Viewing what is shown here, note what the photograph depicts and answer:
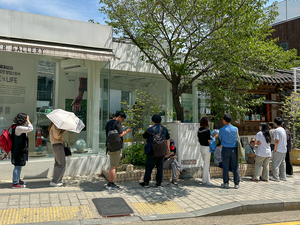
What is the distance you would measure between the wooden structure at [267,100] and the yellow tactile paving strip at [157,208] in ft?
26.8

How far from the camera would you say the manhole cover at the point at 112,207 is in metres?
4.83

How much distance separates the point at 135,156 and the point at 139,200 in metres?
2.40

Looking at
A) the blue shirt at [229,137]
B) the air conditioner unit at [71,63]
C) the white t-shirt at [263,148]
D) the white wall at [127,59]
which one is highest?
the white wall at [127,59]

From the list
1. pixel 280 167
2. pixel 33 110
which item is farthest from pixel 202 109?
pixel 33 110

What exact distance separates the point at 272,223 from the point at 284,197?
5.19ft

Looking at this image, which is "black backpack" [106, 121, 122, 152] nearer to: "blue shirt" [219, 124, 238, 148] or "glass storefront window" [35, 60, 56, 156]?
"glass storefront window" [35, 60, 56, 156]

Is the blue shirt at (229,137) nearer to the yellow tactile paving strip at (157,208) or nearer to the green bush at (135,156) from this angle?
the yellow tactile paving strip at (157,208)

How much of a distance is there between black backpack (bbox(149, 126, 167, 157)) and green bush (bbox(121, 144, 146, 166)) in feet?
4.98

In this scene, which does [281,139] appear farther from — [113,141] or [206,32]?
[113,141]

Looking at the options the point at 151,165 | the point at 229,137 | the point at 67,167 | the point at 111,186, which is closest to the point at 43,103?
the point at 67,167

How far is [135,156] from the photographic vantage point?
7949 millimetres

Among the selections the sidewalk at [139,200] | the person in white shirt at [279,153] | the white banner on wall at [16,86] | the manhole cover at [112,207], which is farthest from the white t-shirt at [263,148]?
the white banner on wall at [16,86]

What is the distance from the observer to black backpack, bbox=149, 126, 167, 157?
6.34 m

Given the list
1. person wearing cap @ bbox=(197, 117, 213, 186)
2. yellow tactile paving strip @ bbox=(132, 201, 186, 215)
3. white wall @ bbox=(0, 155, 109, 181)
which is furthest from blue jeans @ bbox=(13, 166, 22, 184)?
person wearing cap @ bbox=(197, 117, 213, 186)
